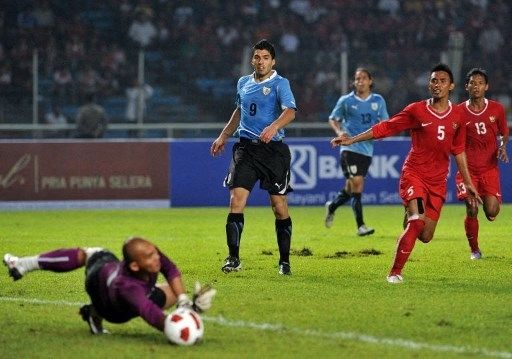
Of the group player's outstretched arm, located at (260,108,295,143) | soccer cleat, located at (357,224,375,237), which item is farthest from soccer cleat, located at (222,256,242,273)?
soccer cleat, located at (357,224,375,237)

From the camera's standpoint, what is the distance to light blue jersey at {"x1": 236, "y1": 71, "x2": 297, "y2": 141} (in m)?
11.9

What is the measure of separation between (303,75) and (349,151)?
25.8 feet

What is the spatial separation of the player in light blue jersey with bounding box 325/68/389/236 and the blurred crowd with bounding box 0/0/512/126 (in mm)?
7609

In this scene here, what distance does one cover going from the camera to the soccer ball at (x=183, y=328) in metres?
7.66

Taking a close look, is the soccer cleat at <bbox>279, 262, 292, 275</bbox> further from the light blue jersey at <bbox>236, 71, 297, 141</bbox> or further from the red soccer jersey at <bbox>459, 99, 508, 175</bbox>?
the red soccer jersey at <bbox>459, 99, 508, 175</bbox>

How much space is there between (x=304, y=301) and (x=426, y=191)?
1993 millimetres

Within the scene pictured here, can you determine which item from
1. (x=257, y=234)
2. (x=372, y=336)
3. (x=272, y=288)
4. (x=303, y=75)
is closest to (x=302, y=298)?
(x=272, y=288)

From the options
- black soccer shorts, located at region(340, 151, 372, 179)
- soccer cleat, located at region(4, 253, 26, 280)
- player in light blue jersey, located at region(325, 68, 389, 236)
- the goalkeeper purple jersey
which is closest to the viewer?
the goalkeeper purple jersey

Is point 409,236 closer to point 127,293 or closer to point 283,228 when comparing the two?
point 283,228

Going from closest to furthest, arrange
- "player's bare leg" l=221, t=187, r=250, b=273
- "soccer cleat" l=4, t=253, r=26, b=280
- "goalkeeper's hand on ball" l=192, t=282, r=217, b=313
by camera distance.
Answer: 1. "goalkeeper's hand on ball" l=192, t=282, r=217, b=313
2. "soccer cleat" l=4, t=253, r=26, b=280
3. "player's bare leg" l=221, t=187, r=250, b=273

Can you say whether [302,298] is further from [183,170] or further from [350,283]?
[183,170]

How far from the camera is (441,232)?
17.5m

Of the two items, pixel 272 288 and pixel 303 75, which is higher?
pixel 303 75

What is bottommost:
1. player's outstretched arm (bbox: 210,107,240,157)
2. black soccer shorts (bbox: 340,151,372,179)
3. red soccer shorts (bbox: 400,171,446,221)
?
black soccer shorts (bbox: 340,151,372,179)
